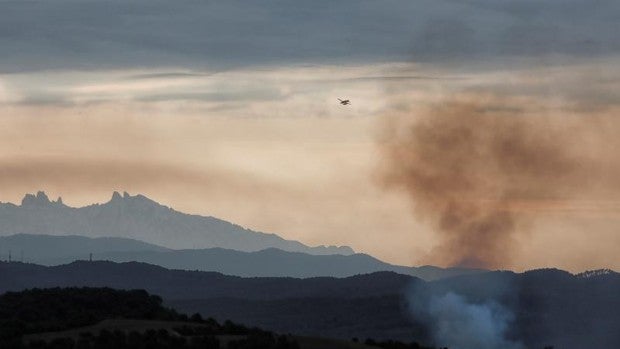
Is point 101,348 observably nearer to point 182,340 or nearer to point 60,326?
point 182,340

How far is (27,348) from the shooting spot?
150375 mm

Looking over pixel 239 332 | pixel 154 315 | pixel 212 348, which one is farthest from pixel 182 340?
pixel 154 315

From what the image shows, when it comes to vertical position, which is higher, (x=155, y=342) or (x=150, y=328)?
(x=150, y=328)

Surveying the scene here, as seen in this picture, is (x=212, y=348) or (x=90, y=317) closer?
(x=212, y=348)

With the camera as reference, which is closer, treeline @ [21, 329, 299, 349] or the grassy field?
treeline @ [21, 329, 299, 349]

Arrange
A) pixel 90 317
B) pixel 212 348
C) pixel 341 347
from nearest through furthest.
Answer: pixel 212 348
pixel 341 347
pixel 90 317

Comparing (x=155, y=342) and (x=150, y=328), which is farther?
(x=150, y=328)

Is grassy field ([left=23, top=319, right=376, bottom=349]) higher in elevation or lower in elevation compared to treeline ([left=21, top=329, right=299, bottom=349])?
higher

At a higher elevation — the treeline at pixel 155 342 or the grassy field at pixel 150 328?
the grassy field at pixel 150 328

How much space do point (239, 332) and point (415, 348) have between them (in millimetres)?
16567

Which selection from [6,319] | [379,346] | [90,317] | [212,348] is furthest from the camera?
[6,319]

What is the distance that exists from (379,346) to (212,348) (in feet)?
82.9

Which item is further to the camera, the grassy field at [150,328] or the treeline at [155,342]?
the grassy field at [150,328]

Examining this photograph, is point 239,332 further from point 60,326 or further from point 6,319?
point 6,319
